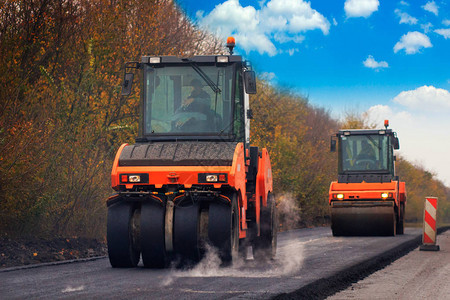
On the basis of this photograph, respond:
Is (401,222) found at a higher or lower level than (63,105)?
lower

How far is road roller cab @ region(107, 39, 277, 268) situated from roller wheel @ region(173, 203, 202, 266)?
14 mm

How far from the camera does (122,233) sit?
973 cm

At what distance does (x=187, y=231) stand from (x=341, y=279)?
7.42 feet

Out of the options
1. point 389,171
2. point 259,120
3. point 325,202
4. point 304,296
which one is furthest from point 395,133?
point 304,296

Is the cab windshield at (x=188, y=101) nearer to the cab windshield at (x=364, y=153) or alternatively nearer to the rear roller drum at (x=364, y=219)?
the rear roller drum at (x=364, y=219)

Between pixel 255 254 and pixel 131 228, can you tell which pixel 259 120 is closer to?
pixel 255 254

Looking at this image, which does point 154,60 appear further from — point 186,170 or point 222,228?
point 222,228

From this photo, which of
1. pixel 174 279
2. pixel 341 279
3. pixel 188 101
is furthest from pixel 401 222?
pixel 174 279

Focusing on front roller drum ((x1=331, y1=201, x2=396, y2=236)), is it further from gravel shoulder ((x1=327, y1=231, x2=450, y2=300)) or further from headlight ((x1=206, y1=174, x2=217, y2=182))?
headlight ((x1=206, y1=174, x2=217, y2=182))

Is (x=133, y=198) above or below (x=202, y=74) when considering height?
below

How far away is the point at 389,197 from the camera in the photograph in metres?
19.8

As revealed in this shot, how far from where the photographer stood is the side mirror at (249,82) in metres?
10.6

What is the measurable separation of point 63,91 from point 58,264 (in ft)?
20.7

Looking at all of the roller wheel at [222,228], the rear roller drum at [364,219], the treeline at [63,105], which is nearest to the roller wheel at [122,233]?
the roller wheel at [222,228]
